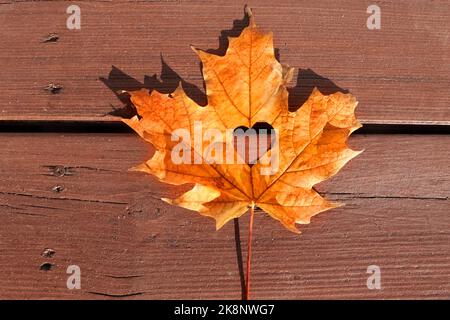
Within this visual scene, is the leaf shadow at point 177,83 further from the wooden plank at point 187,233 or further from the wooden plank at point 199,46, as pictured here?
the wooden plank at point 187,233

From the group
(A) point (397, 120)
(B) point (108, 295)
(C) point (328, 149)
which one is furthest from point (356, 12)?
(B) point (108, 295)

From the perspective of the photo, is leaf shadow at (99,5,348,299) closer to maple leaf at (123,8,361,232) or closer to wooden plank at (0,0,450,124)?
wooden plank at (0,0,450,124)

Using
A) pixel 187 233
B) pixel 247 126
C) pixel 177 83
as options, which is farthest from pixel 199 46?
pixel 187 233

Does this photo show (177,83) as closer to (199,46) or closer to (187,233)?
(199,46)

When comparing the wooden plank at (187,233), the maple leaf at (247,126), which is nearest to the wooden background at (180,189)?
the wooden plank at (187,233)

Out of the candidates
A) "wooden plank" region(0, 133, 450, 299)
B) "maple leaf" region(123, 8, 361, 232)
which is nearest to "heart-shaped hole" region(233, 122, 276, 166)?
"maple leaf" region(123, 8, 361, 232)

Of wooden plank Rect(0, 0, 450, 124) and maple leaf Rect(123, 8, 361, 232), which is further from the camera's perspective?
wooden plank Rect(0, 0, 450, 124)
